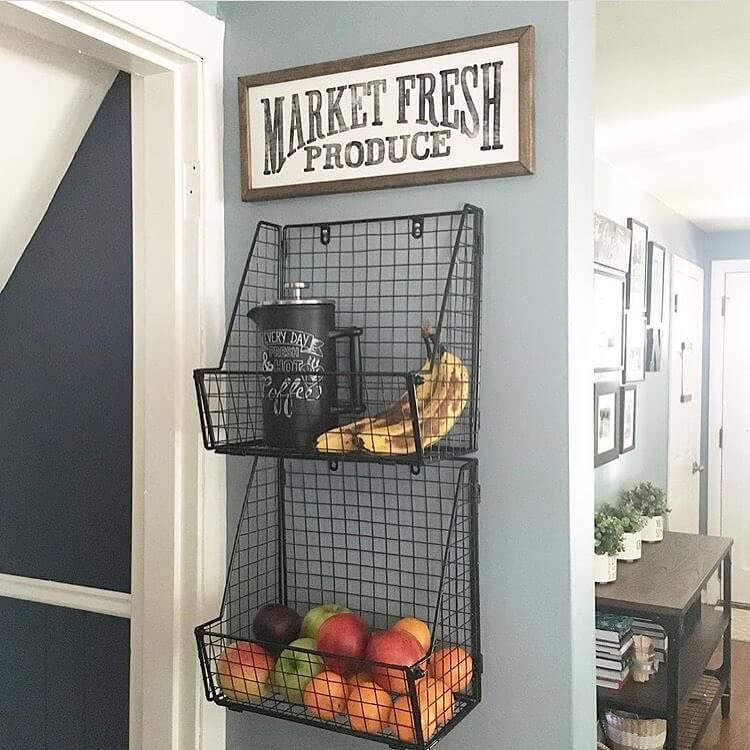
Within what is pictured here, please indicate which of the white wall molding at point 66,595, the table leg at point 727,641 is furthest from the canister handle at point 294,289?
the table leg at point 727,641

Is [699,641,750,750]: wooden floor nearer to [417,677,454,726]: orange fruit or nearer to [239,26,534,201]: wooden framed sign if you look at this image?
[417,677,454,726]: orange fruit

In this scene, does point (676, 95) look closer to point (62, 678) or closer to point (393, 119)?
point (393, 119)

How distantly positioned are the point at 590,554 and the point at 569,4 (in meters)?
0.85

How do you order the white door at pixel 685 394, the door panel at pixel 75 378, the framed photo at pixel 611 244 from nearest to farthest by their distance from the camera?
the door panel at pixel 75 378
the framed photo at pixel 611 244
the white door at pixel 685 394

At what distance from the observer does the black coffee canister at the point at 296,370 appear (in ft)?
4.33

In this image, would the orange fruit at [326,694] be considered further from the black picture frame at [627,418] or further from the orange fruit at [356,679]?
the black picture frame at [627,418]

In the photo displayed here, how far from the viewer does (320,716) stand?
1.30 meters

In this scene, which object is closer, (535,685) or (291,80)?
(535,685)

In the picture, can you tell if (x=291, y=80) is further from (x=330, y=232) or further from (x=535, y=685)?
(x=535, y=685)

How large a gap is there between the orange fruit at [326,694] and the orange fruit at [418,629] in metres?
0.11

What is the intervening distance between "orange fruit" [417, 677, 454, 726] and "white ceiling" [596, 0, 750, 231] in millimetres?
1667

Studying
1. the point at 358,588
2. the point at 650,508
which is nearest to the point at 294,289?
the point at 358,588

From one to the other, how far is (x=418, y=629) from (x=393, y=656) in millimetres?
100

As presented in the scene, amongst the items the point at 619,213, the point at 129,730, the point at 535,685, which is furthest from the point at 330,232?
the point at 619,213
